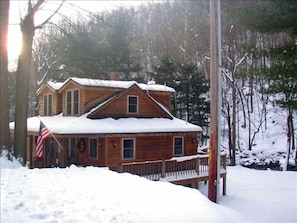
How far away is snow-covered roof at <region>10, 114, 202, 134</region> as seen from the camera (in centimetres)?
1498

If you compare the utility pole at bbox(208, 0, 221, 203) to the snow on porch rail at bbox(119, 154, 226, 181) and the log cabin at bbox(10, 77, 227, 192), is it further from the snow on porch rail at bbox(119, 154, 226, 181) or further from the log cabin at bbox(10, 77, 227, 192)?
the log cabin at bbox(10, 77, 227, 192)

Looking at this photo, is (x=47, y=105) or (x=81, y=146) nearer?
(x=81, y=146)

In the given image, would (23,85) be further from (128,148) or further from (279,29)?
(279,29)

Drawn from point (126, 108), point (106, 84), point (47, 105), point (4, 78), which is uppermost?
point (106, 84)

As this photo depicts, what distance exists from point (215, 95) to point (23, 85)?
6.06 metres

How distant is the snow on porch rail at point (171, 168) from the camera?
1455 cm

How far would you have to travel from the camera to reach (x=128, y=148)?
1700 centimetres

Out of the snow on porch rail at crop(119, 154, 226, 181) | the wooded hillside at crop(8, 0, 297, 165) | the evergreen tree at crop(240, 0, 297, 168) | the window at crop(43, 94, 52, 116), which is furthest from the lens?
the wooded hillside at crop(8, 0, 297, 165)

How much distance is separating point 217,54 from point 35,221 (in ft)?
19.7

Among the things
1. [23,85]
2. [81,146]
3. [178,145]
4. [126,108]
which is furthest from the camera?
[178,145]

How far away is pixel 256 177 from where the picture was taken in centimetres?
2223

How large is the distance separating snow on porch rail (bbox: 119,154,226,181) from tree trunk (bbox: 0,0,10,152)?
16.9 feet

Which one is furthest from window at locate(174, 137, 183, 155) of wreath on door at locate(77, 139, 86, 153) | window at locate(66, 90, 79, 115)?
window at locate(66, 90, 79, 115)

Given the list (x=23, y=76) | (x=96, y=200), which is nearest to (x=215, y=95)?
(x=96, y=200)
